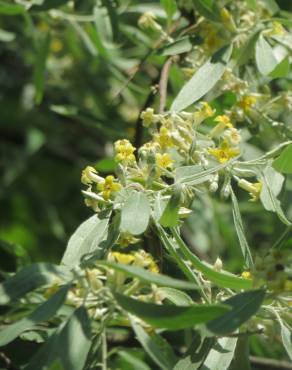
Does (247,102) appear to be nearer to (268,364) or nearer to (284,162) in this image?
(284,162)

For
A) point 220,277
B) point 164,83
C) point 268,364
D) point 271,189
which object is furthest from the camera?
point 268,364

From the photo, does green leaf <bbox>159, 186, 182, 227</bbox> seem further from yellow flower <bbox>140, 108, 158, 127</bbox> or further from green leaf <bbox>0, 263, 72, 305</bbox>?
yellow flower <bbox>140, 108, 158, 127</bbox>

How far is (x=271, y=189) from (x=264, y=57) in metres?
0.41

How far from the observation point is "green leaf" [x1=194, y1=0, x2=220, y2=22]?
75.5 inches

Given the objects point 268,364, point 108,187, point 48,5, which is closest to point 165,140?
point 108,187

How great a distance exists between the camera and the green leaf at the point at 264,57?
1865 millimetres

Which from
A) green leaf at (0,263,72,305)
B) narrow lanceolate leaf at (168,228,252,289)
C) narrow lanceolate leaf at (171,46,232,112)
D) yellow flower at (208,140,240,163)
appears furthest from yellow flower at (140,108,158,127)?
green leaf at (0,263,72,305)

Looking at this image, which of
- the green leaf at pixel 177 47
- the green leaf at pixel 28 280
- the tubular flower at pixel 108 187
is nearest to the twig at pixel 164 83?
the green leaf at pixel 177 47

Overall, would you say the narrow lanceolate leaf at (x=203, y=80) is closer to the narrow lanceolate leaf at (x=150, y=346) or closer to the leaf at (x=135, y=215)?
the leaf at (x=135, y=215)

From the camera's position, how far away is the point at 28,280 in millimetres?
1328

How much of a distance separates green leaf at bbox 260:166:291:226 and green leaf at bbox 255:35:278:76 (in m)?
0.31

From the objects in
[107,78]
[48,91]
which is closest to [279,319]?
[107,78]

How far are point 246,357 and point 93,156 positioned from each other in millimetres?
2335

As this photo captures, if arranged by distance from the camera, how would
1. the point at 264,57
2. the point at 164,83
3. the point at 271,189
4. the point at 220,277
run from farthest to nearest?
the point at 164,83, the point at 264,57, the point at 271,189, the point at 220,277
